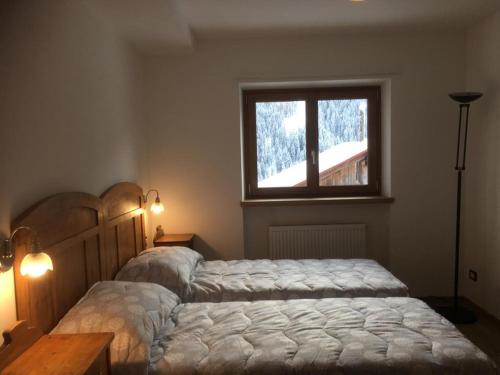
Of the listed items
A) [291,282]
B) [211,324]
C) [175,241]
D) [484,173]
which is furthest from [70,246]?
[484,173]

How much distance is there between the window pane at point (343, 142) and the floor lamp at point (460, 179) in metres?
0.80

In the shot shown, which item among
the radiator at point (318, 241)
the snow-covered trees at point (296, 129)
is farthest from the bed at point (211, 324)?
the snow-covered trees at point (296, 129)

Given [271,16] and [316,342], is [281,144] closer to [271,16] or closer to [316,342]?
[271,16]

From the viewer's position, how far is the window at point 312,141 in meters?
4.12

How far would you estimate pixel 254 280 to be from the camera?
2.97 meters

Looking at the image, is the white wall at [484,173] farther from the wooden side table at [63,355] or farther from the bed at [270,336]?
the wooden side table at [63,355]

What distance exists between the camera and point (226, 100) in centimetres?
393

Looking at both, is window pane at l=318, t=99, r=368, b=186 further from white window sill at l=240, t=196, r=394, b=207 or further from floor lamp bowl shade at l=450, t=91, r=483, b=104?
floor lamp bowl shade at l=450, t=91, r=483, b=104

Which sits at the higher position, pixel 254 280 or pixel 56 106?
pixel 56 106

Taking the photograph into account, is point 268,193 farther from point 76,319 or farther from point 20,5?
point 20,5

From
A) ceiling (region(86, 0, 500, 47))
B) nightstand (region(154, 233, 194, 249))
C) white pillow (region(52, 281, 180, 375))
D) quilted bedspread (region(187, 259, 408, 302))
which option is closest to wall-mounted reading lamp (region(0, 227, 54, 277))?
white pillow (region(52, 281, 180, 375))

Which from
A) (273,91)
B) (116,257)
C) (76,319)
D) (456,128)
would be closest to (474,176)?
(456,128)

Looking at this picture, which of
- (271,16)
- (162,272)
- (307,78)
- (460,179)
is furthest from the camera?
(307,78)

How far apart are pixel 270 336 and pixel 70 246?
1.09 m
